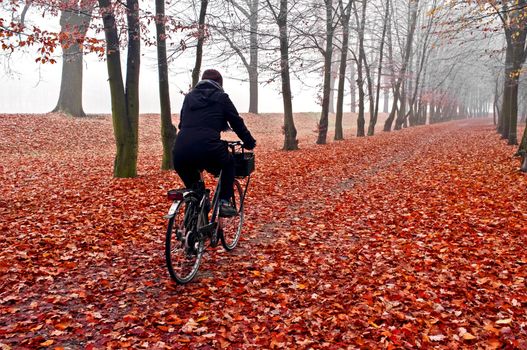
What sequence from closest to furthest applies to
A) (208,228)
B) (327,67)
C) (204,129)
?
(204,129), (208,228), (327,67)

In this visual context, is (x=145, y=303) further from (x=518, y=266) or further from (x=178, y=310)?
(x=518, y=266)

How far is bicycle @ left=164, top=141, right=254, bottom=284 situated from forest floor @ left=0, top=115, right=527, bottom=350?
0.84ft

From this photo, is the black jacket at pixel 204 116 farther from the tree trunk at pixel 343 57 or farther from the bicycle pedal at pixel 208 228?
the tree trunk at pixel 343 57

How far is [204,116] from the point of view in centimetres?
465

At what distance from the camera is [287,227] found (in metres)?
7.39

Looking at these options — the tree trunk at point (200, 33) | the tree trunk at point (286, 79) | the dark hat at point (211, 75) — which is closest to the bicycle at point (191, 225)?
the dark hat at point (211, 75)

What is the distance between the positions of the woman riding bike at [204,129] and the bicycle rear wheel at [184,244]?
42cm

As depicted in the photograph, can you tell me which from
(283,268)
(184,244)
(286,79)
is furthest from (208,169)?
(286,79)

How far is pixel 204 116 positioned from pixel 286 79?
1388 centimetres

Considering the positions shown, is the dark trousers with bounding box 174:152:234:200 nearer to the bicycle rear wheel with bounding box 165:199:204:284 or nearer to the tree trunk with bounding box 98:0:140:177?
the bicycle rear wheel with bounding box 165:199:204:284

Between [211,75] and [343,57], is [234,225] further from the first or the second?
[343,57]

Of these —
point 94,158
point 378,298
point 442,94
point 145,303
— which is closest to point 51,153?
point 94,158

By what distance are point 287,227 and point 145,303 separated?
3570 mm

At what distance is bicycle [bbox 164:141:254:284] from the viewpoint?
444cm
